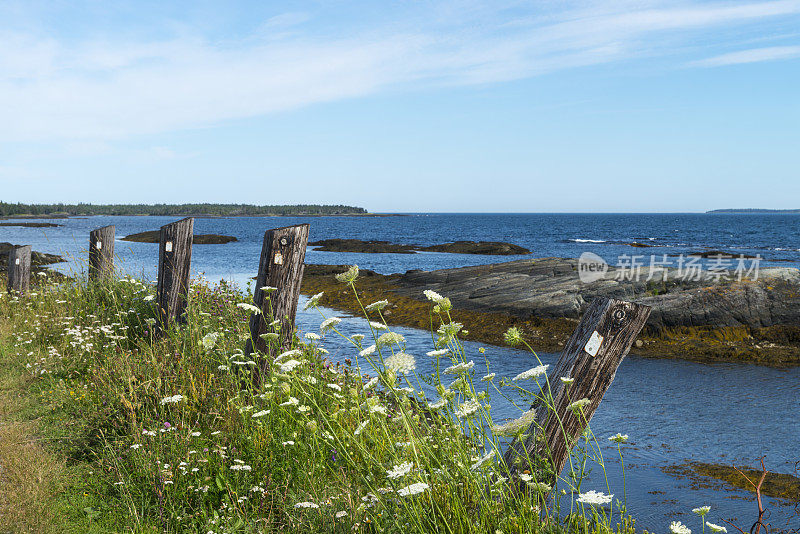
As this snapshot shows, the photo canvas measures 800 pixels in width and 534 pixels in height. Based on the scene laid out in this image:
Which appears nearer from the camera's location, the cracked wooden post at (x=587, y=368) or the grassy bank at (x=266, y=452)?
the grassy bank at (x=266, y=452)

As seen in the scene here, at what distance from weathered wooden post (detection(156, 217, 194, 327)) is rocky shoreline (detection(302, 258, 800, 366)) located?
7742mm

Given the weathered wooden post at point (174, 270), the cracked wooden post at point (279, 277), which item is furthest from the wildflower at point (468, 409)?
the weathered wooden post at point (174, 270)

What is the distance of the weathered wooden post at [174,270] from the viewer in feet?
21.8

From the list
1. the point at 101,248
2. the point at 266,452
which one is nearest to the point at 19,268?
the point at 101,248

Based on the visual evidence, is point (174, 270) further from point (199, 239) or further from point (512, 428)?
point (199, 239)

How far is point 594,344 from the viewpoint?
2902 mm

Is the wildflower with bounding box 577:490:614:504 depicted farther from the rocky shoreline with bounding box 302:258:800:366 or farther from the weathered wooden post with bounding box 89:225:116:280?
the rocky shoreline with bounding box 302:258:800:366

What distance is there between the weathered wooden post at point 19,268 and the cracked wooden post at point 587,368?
11.0 meters

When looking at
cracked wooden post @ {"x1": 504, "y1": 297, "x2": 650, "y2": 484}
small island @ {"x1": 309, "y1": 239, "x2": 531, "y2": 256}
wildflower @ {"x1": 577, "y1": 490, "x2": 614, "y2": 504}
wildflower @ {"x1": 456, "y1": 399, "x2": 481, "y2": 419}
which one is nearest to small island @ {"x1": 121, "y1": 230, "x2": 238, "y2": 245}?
small island @ {"x1": 309, "y1": 239, "x2": 531, "y2": 256}

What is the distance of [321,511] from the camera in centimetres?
297

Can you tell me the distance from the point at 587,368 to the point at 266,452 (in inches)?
83.3

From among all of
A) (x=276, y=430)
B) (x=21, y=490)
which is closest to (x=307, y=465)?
(x=276, y=430)

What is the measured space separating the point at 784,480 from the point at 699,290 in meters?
8.45

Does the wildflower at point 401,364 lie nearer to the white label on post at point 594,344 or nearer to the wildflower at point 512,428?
the wildflower at point 512,428
